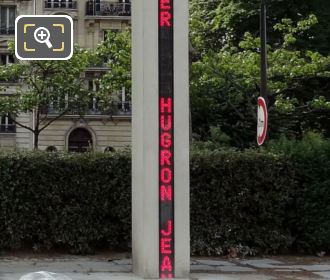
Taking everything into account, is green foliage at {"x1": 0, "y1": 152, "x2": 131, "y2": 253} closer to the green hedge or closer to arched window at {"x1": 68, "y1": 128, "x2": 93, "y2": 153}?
the green hedge

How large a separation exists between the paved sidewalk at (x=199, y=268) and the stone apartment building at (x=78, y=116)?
A: 38073mm

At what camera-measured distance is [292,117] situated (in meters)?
24.7

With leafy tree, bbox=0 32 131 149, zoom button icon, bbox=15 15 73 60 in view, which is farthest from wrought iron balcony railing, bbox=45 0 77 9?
zoom button icon, bbox=15 15 73 60

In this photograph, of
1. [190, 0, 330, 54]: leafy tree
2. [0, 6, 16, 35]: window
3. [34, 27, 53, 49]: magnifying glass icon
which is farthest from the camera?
[0, 6, 16, 35]: window

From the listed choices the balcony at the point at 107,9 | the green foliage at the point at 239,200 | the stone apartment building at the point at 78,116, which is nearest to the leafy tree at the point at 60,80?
the green foliage at the point at 239,200

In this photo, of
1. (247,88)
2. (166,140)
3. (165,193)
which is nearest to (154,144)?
(166,140)

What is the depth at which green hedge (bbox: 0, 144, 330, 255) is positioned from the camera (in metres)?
12.1

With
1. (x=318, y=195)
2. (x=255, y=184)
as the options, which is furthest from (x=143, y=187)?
(x=318, y=195)

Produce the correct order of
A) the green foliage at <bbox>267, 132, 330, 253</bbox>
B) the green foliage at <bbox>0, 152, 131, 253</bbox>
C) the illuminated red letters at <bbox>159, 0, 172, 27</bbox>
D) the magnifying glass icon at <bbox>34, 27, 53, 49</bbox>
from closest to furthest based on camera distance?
1. the magnifying glass icon at <bbox>34, 27, 53, 49</bbox>
2. the illuminated red letters at <bbox>159, 0, 172, 27</bbox>
3. the green foliage at <bbox>0, 152, 131, 253</bbox>
4. the green foliage at <bbox>267, 132, 330, 253</bbox>

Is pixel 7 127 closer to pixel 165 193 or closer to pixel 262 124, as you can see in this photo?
pixel 262 124

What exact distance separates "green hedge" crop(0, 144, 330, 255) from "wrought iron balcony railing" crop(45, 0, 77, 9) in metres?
42.1

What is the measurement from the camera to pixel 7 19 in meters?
51.6

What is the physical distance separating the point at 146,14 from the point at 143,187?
8.66 ft

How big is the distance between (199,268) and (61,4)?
4471 cm
